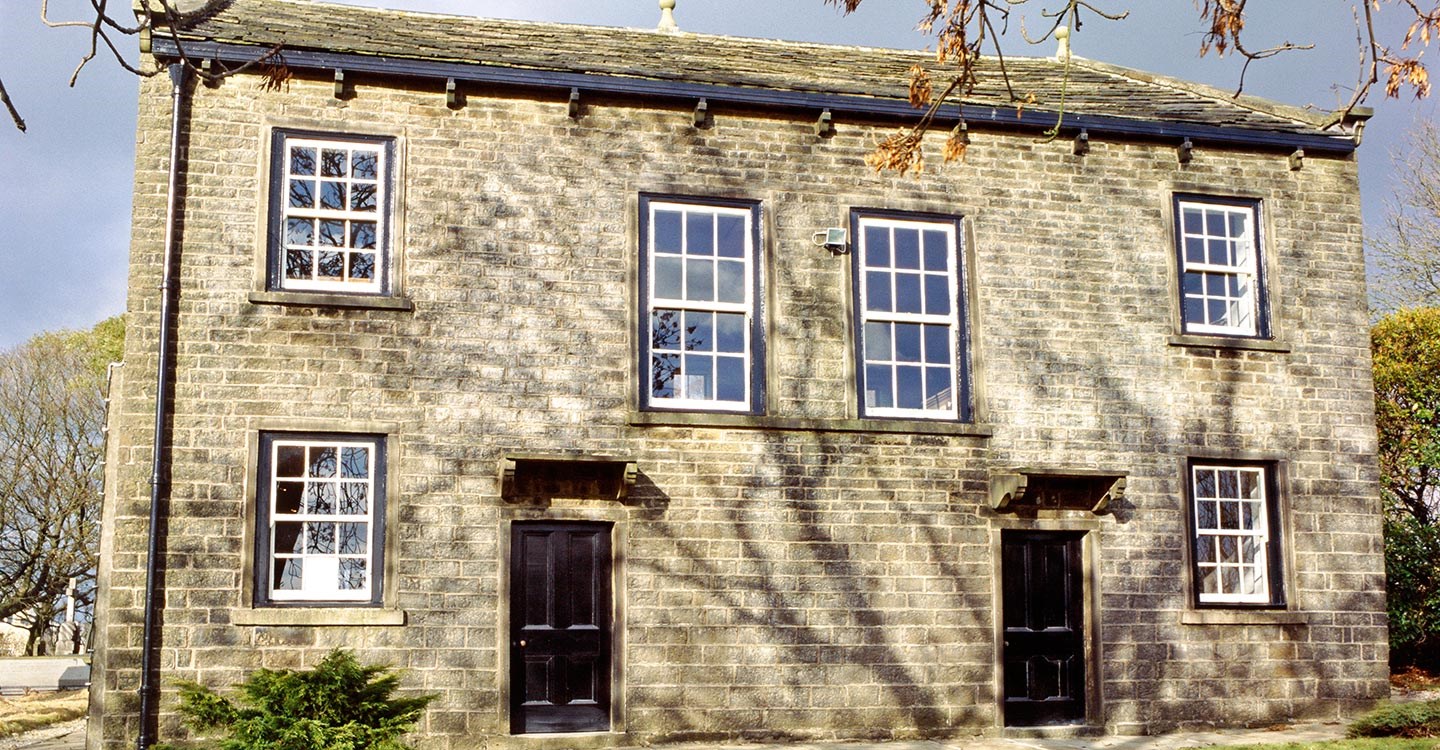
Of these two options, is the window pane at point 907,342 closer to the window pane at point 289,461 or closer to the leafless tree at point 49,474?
→ the window pane at point 289,461

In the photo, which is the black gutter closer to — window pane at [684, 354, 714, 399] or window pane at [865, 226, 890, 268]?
window pane at [865, 226, 890, 268]

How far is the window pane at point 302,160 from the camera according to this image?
12.1 meters

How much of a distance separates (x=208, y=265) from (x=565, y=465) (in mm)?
3547

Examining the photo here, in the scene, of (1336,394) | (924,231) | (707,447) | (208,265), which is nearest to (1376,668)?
(1336,394)

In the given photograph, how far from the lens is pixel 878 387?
12914 millimetres

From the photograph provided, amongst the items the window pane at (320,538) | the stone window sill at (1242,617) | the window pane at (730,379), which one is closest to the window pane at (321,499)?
the window pane at (320,538)

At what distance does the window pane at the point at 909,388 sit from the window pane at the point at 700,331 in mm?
1861

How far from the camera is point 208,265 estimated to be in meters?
11.7

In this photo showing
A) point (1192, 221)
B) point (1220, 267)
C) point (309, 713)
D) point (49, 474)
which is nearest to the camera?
point (309, 713)

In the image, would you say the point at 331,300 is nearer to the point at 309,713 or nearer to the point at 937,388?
the point at 309,713

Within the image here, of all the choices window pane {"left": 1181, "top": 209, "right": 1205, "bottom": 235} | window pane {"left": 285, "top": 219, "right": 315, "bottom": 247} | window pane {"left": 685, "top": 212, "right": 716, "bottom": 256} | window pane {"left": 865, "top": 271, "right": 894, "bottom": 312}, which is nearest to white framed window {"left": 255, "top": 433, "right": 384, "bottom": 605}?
window pane {"left": 285, "top": 219, "right": 315, "bottom": 247}

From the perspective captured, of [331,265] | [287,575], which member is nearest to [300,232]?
[331,265]

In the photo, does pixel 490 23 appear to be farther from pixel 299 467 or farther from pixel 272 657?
pixel 272 657

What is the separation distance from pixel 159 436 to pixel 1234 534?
1013 centimetres
